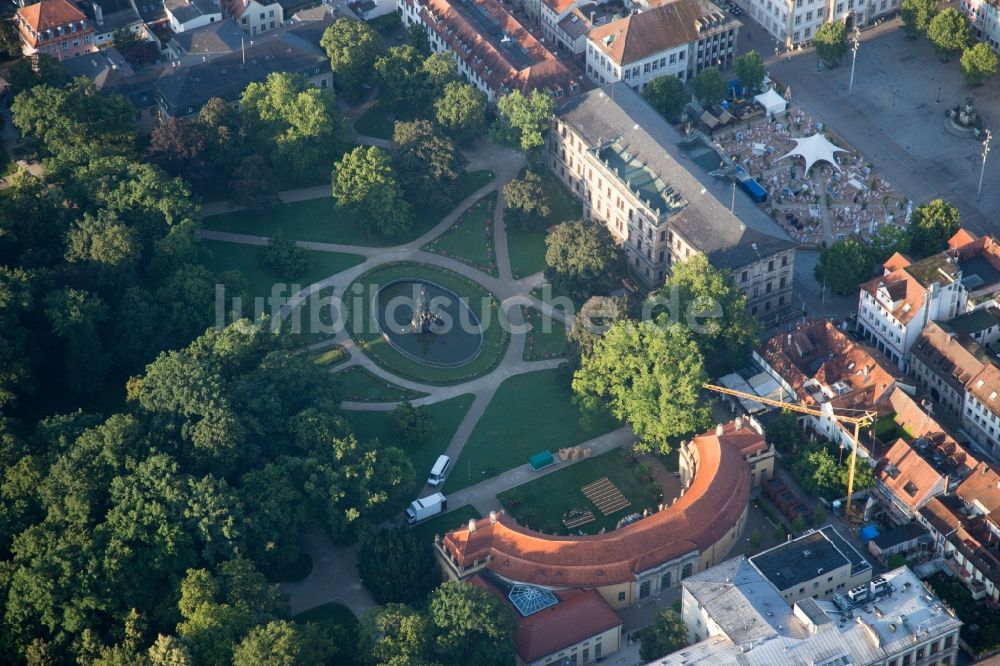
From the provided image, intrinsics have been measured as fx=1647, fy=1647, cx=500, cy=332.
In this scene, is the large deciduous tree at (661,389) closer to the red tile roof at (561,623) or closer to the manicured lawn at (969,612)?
the red tile roof at (561,623)

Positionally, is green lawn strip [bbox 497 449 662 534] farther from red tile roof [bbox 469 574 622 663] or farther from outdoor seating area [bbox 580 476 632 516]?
red tile roof [bbox 469 574 622 663]

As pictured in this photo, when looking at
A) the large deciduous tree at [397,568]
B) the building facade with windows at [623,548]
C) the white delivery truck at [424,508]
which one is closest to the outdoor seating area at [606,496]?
the building facade with windows at [623,548]

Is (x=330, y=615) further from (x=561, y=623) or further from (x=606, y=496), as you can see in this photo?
(x=606, y=496)

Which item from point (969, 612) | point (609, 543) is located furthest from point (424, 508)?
point (969, 612)

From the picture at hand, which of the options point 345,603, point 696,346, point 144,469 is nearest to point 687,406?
point 696,346

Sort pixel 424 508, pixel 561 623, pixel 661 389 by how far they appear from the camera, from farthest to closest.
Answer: pixel 661 389 → pixel 424 508 → pixel 561 623

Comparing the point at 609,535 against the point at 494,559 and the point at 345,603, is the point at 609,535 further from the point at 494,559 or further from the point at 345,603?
the point at 345,603

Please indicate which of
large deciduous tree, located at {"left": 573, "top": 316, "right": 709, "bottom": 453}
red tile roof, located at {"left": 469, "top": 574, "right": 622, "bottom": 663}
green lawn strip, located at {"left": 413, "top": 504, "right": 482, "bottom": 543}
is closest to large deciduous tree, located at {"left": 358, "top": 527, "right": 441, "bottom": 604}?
green lawn strip, located at {"left": 413, "top": 504, "right": 482, "bottom": 543}

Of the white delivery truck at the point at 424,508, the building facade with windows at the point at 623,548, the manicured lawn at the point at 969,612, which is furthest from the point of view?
the white delivery truck at the point at 424,508
